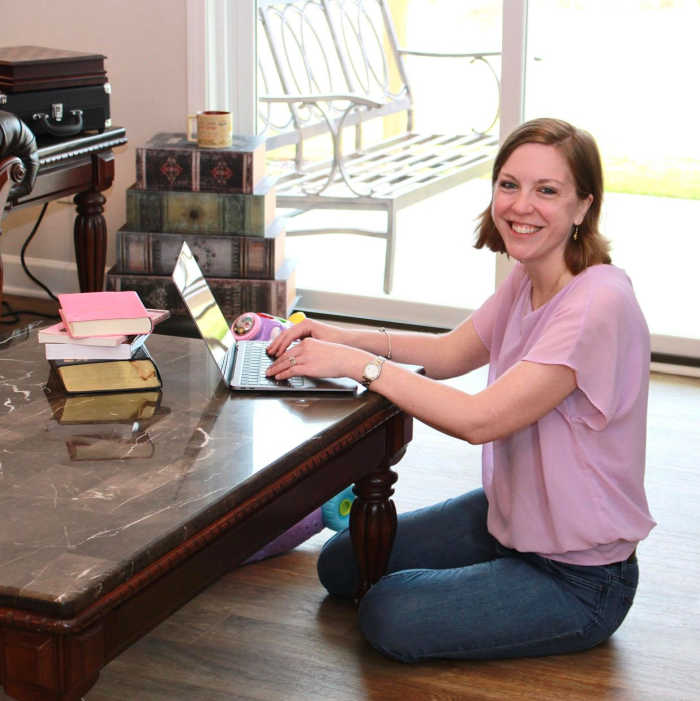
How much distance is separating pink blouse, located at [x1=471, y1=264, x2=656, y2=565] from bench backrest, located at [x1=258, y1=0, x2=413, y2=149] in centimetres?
216

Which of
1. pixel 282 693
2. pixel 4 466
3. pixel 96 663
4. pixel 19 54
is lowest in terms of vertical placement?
pixel 282 693

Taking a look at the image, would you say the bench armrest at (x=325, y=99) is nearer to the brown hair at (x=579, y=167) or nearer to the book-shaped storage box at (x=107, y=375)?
the brown hair at (x=579, y=167)

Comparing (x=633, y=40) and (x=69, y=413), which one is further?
(x=633, y=40)

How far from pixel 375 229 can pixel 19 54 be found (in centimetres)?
132

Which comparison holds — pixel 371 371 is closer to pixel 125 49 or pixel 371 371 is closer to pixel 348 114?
pixel 348 114

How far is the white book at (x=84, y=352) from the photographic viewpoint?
76.8 inches

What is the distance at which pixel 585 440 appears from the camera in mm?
1918

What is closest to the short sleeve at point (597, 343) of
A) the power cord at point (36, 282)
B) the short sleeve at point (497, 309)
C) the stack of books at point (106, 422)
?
the short sleeve at point (497, 309)

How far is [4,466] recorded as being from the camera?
163 cm

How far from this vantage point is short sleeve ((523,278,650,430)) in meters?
1.84

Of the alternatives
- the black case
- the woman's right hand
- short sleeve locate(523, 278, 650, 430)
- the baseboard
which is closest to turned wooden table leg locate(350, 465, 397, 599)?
the woman's right hand

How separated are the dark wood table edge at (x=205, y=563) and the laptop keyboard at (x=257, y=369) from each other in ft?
0.51

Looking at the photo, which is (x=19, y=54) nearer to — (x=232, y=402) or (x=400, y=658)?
(x=232, y=402)

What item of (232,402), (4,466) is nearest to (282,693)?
(232,402)
